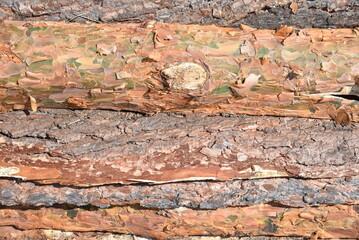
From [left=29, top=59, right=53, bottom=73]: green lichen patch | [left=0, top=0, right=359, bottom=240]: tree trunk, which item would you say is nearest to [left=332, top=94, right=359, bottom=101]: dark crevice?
[left=0, top=0, right=359, bottom=240]: tree trunk

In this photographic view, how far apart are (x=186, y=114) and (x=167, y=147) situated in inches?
8.6

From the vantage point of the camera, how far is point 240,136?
2.21m

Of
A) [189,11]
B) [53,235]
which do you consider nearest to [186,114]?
[189,11]

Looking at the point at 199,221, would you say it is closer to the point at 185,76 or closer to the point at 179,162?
the point at 179,162

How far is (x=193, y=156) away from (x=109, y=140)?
1.55 ft

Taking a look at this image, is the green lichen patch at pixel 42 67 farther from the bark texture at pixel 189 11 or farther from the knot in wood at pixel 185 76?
the knot in wood at pixel 185 76

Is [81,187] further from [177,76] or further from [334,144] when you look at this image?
[334,144]

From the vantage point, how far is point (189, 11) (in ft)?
7.72

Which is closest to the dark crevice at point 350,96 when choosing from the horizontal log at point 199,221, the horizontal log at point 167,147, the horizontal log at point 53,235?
the horizontal log at point 167,147

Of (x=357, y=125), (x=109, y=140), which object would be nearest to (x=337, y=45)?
(x=357, y=125)

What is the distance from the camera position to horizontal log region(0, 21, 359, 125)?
2.01 m

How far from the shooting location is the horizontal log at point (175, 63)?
2006mm

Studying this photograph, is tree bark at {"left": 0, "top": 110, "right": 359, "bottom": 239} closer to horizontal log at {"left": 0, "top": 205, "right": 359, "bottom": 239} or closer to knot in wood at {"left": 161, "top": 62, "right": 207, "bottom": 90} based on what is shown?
horizontal log at {"left": 0, "top": 205, "right": 359, "bottom": 239}

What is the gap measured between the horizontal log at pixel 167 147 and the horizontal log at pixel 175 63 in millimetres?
187
